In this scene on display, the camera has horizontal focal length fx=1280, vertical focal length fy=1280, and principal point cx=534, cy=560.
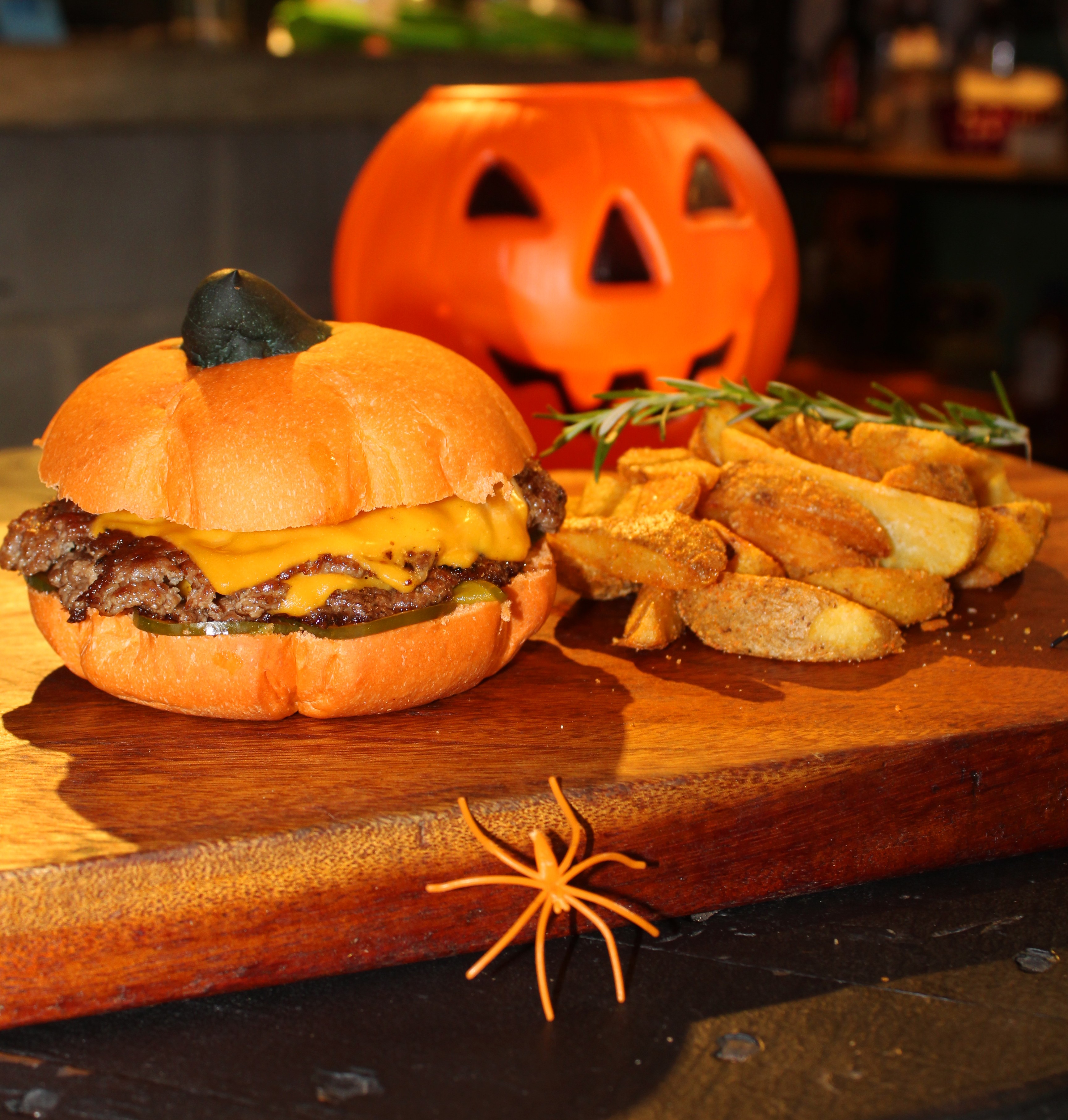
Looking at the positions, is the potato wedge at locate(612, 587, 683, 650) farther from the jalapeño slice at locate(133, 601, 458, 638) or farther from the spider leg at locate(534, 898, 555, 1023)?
the spider leg at locate(534, 898, 555, 1023)

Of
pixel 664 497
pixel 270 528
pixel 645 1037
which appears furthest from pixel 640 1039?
pixel 664 497

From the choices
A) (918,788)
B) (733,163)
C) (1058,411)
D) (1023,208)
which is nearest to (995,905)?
(918,788)

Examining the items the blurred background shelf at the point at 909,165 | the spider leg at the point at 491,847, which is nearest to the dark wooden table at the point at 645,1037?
the spider leg at the point at 491,847

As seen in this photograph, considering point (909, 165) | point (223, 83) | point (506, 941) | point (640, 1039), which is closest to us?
point (640, 1039)

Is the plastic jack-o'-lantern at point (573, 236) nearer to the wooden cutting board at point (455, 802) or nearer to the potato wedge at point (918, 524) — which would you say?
the potato wedge at point (918, 524)

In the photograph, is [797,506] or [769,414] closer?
[797,506]

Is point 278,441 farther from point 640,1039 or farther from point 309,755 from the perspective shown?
point 640,1039

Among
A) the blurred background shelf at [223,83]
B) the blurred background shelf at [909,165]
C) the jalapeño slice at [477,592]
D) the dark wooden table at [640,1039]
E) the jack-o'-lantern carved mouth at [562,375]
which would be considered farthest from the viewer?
the blurred background shelf at [909,165]
